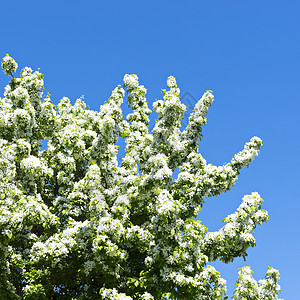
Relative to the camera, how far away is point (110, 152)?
659 inches

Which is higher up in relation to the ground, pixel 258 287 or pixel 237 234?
pixel 237 234

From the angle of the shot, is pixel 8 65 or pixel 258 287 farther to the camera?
pixel 8 65

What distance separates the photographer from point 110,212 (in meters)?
14.9

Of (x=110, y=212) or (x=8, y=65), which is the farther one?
(x=8, y=65)

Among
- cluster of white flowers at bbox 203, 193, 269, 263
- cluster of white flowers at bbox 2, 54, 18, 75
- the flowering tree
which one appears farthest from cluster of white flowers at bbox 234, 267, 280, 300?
cluster of white flowers at bbox 2, 54, 18, 75

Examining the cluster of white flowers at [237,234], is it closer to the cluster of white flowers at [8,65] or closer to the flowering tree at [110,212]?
the flowering tree at [110,212]

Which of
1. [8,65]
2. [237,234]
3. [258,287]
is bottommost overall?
[258,287]

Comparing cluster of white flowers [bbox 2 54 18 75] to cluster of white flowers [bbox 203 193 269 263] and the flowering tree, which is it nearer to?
the flowering tree

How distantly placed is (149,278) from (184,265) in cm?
122

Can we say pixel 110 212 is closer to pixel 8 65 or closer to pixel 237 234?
pixel 237 234

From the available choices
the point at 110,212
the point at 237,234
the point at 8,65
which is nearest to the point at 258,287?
the point at 237,234

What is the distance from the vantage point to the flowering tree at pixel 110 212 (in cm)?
1334

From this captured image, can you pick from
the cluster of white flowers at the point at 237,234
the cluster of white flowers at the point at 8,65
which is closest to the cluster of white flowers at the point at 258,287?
the cluster of white flowers at the point at 237,234

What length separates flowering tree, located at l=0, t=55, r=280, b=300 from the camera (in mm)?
13336
